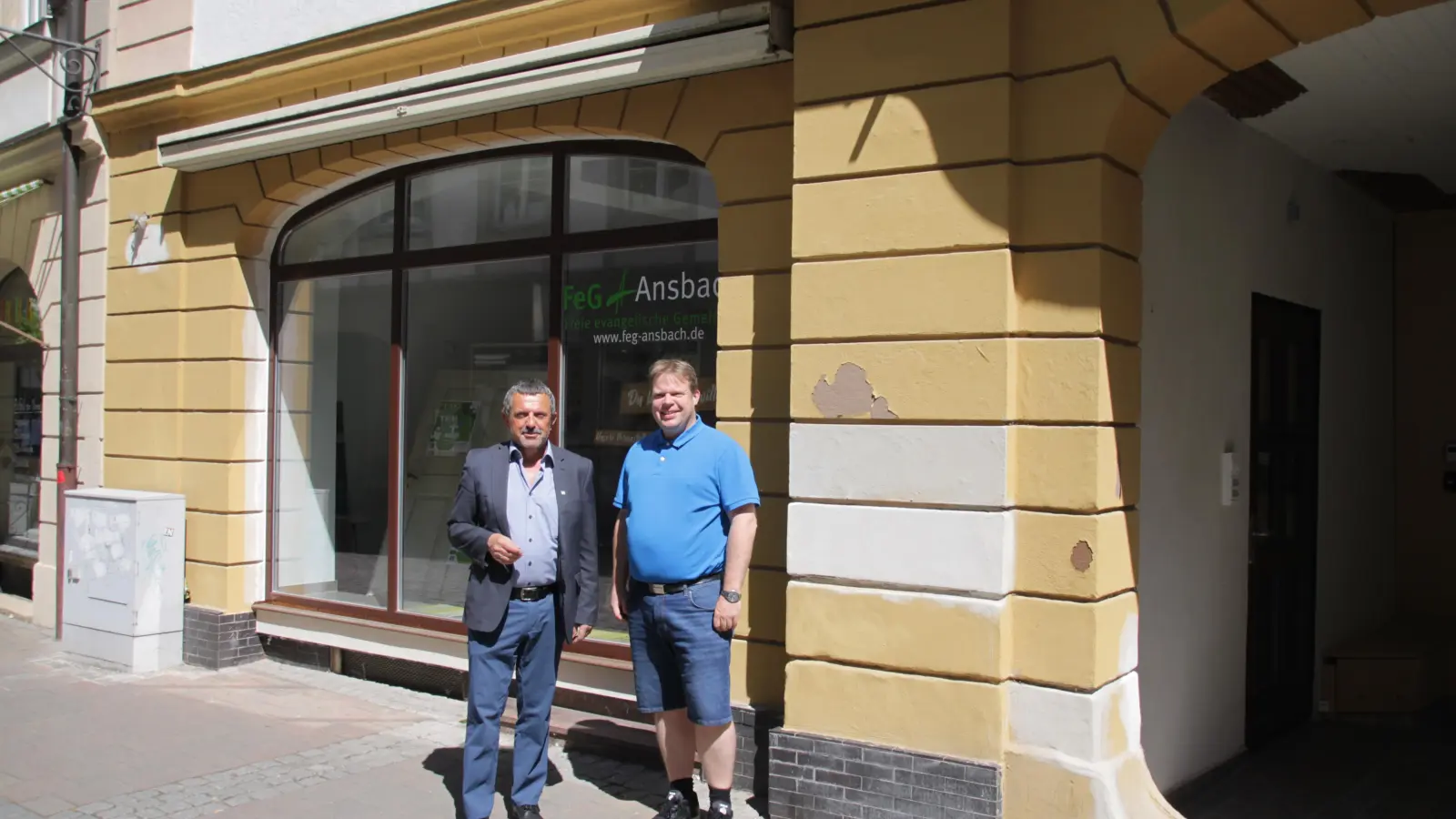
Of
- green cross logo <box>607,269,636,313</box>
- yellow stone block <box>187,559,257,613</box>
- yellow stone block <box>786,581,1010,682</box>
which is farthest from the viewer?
yellow stone block <box>187,559,257,613</box>

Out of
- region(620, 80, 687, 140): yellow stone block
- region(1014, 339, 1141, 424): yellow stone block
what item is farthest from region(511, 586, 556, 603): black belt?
region(620, 80, 687, 140): yellow stone block

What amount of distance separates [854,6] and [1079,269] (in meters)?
1.47

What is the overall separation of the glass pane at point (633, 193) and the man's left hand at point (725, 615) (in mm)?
2340

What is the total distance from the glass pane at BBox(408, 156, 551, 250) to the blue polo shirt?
8.79 feet

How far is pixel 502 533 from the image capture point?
4.74 m

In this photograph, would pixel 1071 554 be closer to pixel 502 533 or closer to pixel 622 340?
pixel 502 533

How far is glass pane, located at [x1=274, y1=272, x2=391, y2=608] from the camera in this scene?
317 inches

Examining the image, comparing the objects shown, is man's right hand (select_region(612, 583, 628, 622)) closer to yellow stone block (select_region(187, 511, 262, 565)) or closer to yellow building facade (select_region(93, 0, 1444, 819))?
yellow building facade (select_region(93, 0, 1444, 819))

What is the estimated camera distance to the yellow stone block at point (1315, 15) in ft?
13.7

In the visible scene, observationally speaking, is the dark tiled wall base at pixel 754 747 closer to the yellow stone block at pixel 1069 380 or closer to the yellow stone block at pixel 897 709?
the yellow stone block at pixel 897 709

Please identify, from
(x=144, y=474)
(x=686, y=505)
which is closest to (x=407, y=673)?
(x=144, y=474)

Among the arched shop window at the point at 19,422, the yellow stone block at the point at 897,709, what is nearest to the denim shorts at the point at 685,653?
the yellow stone block at the point at 897,709

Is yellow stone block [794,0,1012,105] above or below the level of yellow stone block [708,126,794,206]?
above

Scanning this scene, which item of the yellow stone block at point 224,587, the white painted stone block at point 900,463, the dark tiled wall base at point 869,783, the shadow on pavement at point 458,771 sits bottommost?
the shadow on pavement at point 458,771
